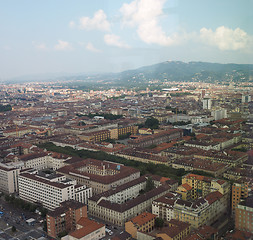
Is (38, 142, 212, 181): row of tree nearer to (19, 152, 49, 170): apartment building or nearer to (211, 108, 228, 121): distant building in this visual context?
(19, 152, 49, 170): apartment building

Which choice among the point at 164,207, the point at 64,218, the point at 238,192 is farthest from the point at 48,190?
the point at 238,192

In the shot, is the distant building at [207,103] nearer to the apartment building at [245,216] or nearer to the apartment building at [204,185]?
the apartment building at [204,185]

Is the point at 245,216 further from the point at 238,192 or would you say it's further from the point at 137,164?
the point at 137,164

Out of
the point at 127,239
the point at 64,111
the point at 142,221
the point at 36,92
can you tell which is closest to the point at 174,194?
the point at 142,221

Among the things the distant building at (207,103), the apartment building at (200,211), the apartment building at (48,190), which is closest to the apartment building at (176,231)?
the apartment building at (200,211)

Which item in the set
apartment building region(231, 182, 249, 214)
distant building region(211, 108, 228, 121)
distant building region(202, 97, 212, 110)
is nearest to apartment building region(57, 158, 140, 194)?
apartment building region(231, 182, 249, 214)
